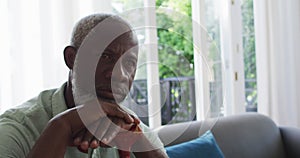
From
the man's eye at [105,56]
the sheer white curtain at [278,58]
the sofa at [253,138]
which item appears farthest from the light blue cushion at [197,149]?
the sheer white curtain at [278,58]

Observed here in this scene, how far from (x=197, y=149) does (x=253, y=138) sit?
579mm

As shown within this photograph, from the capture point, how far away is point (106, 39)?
66 centimetres

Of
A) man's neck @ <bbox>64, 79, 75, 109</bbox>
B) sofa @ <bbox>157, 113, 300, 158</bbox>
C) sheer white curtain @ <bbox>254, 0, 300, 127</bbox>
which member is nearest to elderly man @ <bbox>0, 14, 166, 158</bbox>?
man's neck @ <bbox>64, 79, 75, 109</bbox>

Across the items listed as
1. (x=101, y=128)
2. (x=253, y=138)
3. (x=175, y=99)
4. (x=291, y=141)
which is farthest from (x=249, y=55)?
(x=101, y=128)

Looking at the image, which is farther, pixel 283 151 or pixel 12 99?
pixel 283 151

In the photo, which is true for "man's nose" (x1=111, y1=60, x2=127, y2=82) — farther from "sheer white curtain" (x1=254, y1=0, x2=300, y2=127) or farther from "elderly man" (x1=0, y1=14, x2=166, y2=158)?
"sheer white curtain" (x1=254, y1=0, x2=300, y2=127)

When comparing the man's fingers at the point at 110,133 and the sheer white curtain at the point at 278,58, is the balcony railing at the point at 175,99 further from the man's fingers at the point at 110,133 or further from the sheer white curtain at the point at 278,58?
the sheer white curtain at the point at 278,58

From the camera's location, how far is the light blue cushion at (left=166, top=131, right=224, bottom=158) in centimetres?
163

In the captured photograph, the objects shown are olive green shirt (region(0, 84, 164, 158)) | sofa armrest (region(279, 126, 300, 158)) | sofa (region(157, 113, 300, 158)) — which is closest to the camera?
olive green shirt (region(0, 84, 164, 158))

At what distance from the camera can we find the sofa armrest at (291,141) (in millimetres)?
2283

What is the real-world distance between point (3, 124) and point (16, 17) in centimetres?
101

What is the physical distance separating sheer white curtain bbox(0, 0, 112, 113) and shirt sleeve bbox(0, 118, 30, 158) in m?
0.92

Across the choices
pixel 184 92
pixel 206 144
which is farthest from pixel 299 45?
pixel 184 92

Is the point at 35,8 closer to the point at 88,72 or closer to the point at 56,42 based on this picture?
the point at 56,42
